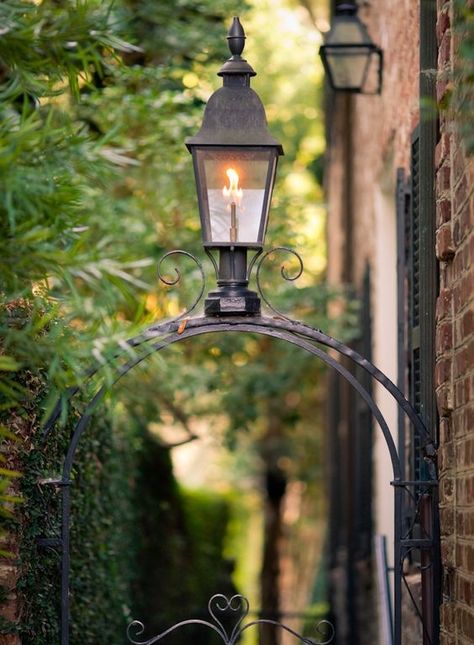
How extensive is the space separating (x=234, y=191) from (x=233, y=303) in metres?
0.41

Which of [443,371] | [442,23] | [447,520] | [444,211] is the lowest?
[447,520]

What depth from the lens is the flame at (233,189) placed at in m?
4.24

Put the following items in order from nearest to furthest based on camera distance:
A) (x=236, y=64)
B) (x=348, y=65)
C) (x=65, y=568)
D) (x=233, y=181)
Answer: (x=65, y=568)
(x=233, y=181)
(x=236, y=64)
(x=348, y=65)

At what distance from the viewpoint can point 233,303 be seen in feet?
13.8

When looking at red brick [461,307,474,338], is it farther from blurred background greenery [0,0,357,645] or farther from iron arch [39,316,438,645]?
blurred background greenery [0,0,357,645]

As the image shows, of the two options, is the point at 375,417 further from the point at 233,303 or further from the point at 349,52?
the point at 349,52

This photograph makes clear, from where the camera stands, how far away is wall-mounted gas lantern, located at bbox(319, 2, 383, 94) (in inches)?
287

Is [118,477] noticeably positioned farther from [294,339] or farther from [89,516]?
[294,339]

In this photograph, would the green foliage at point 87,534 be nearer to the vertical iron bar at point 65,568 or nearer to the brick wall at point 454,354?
the vertical iron bar at point 65,568

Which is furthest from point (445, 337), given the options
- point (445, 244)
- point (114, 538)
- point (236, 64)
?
point (114, 538)

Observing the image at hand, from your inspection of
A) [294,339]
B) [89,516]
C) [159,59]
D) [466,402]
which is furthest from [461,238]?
[159,59]

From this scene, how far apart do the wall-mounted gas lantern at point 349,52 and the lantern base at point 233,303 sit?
349cm

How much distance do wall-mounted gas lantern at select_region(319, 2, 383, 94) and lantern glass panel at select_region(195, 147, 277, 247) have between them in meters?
3.27

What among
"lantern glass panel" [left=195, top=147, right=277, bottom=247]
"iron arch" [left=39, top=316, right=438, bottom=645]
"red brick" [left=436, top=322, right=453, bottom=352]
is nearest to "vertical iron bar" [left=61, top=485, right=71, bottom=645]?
"iron arch" [left=39, top=316, right=438, bottom=645]
